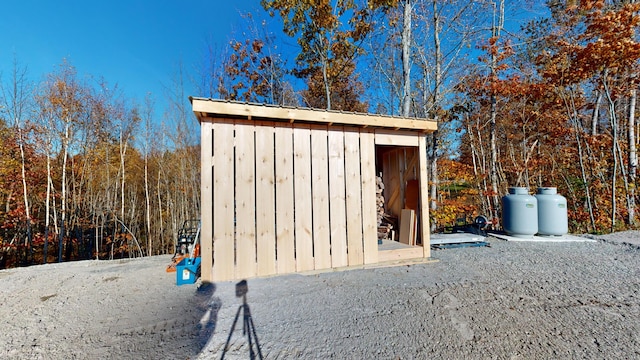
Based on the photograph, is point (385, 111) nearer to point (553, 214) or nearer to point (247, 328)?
point (553, 214)

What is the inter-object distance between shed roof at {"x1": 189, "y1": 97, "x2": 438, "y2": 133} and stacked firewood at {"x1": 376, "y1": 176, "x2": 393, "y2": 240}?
5.54 ft

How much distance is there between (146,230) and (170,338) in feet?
29.3

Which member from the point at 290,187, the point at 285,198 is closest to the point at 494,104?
the point at 290,187

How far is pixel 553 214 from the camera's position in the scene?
5.18 m

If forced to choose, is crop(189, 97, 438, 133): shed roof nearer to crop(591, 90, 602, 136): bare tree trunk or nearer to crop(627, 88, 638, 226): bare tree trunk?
crop(627, 88, 638, 226): bare tree trunk

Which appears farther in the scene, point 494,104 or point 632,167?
point 494,104

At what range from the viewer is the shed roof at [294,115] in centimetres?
296

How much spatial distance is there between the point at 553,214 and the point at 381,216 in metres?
3.45

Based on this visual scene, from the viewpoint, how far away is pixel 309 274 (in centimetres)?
337

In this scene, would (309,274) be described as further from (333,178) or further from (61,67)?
(61,67)

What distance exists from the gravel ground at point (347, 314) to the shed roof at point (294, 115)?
2010mm

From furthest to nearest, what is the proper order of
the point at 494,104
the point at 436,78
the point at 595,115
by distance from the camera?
the point at 494,104, the point at 436,78, the point at 595,115

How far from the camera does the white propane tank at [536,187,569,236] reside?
5.16 metres

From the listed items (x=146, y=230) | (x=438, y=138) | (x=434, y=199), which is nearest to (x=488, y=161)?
(x=438, y=138)
